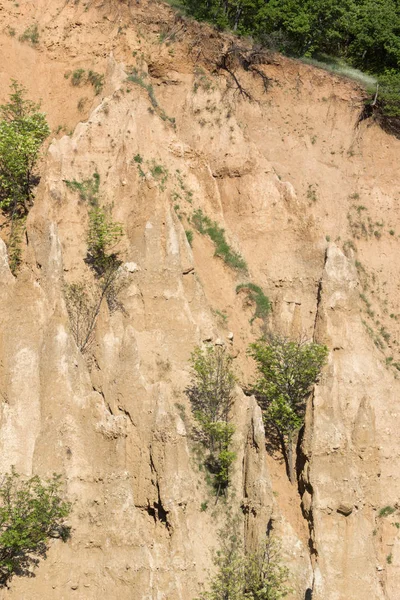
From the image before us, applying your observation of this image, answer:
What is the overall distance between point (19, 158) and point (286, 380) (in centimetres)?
1303

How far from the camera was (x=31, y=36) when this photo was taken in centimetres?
3844

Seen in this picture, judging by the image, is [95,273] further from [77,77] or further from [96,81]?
[77,77]

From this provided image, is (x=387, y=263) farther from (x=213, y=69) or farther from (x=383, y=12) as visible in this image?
(x=383, y=12)

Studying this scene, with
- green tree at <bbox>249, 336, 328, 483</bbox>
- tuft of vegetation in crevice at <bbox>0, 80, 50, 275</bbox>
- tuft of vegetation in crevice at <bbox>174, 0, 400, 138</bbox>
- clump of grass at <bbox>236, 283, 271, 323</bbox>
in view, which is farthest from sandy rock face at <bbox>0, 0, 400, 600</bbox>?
tuft of vegetation in crevice at <bbox>174, 0, 400, 138</bbox>

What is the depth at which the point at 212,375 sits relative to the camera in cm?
2922

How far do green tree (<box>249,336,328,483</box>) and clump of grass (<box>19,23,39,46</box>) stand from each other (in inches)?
696

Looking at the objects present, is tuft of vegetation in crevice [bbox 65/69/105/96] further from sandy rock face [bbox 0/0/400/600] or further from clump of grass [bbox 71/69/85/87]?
sandy rock face [bbox 0/0/400/600]

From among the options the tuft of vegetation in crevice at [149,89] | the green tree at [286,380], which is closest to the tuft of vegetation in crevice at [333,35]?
the tuft of vegetation in crevice at [149,89]

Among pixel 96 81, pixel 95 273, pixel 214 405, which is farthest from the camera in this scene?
pixel 96 81

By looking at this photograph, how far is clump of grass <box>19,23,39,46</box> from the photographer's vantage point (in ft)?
126

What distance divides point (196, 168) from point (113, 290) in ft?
28.2

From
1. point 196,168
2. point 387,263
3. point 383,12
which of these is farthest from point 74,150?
point 383,12

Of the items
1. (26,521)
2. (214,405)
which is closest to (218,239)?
(214,405)

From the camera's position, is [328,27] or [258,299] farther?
[328,27]
